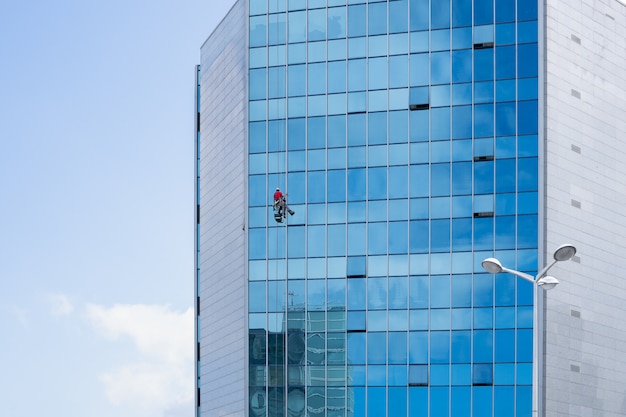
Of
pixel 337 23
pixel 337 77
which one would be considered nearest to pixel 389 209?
pixel 337 77

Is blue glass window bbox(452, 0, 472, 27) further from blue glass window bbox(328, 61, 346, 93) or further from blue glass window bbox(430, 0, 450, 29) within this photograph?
blue glass window bbox(328, 61, 346, 93)

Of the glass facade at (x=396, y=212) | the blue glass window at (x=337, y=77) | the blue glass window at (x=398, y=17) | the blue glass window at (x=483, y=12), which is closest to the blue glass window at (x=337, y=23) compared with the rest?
the glass facade at (x=396, y=212)

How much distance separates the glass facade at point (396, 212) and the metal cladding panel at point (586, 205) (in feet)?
4.72

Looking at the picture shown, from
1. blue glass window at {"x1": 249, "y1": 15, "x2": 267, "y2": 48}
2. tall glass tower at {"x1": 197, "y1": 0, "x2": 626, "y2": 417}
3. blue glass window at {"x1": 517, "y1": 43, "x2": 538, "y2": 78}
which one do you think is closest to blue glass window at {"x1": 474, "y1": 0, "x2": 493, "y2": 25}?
tall glass tower at {"x1": 197, "y1": 0, "x2": 626, "y2": 417}

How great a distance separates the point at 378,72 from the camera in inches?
2958

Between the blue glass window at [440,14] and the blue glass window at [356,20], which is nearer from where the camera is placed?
the blue glass window at [440,14]

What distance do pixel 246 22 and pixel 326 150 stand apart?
1058cm

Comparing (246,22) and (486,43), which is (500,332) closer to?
(486,43)

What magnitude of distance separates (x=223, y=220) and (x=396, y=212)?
13547 mm

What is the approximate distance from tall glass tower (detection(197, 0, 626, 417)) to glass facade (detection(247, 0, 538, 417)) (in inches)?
3.4

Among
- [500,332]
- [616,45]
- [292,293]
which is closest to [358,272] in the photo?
[292,293]

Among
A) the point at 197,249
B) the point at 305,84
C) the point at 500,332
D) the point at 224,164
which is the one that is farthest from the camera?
the point at 197,249

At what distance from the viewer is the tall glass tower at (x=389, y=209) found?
235ft

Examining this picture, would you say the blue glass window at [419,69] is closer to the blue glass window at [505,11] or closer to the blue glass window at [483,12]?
the blue glass window at [483,12]
